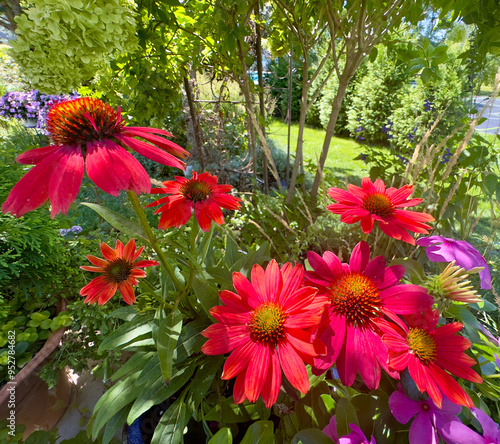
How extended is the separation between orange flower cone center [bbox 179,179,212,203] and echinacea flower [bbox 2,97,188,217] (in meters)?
0.10

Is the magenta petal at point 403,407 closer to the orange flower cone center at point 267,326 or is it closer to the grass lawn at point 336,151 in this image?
the orange flower cone center at point 267,326

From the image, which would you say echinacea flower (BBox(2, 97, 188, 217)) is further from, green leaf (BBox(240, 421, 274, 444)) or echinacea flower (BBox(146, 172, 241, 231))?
green leaf (BBox(240, 421, 274, 444))

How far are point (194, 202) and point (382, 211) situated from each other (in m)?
0.34

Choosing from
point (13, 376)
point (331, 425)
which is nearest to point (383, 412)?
point (331, 425)

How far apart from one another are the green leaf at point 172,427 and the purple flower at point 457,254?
1.87ft

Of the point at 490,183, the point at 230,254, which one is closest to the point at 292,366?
the point at 230,254

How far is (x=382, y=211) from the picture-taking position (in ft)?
1.71

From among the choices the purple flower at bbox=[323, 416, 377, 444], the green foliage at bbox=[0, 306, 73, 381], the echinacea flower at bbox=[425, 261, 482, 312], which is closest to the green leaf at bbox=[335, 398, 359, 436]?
the purple flower at bbox=[323, 416, 377, 444]

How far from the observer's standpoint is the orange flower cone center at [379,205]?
521mm

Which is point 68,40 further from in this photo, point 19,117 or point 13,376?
point 19,117

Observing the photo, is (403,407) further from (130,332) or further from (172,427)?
(130,332)

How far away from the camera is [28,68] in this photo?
Answer: 99 cm

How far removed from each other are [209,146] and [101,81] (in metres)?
1.29

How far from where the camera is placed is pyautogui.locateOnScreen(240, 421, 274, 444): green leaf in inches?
19.4
